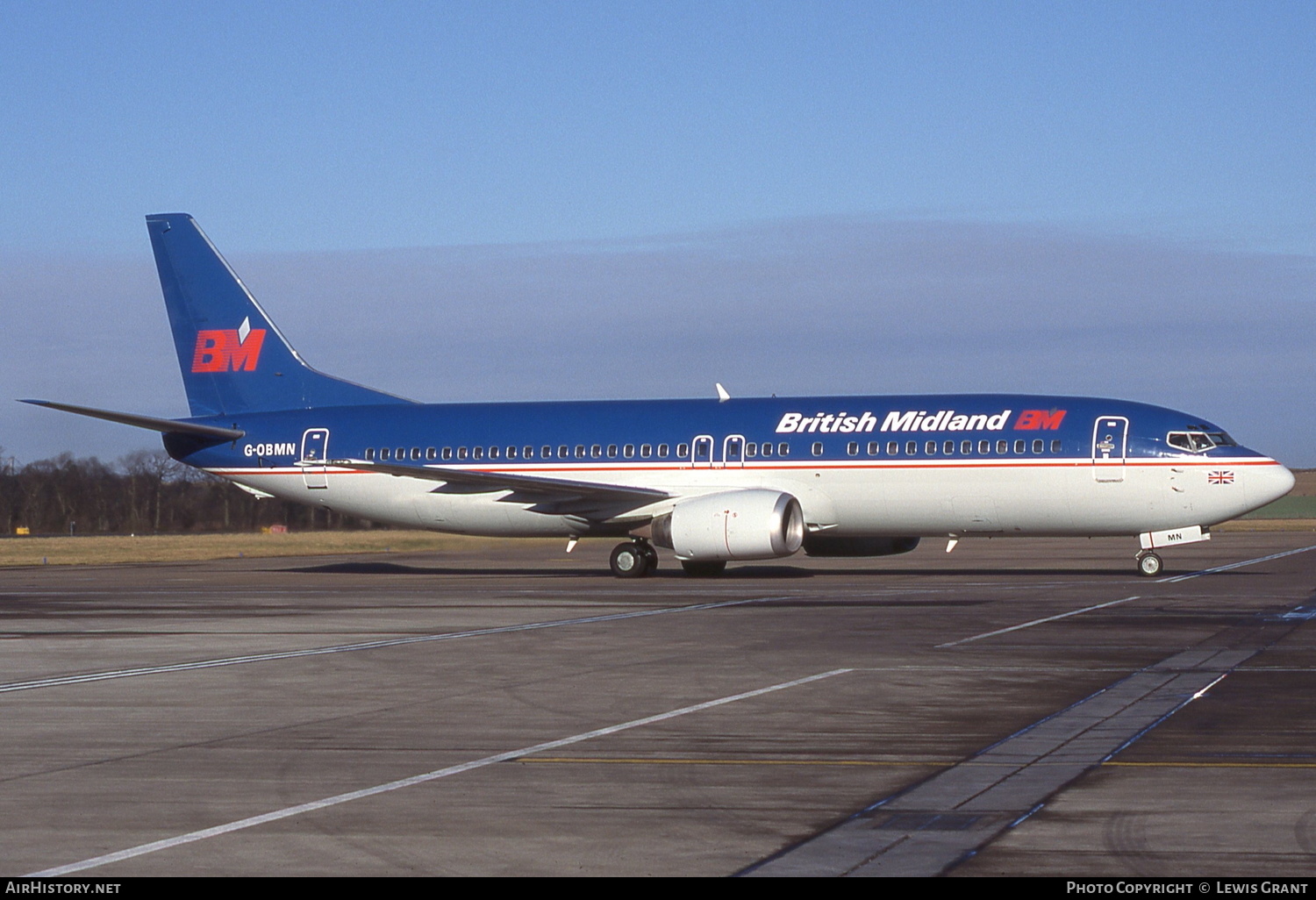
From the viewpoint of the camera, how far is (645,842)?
298 inches

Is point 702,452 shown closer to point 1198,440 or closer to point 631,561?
point 631,561

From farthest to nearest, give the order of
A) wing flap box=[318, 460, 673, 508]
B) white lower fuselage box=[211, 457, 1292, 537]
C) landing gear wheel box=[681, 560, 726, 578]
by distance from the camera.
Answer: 1. landing gear wheel box=[681, 560, 726, 578]
2. wing flap box=[318, 460, 673, 508]
3. white lower fuselage box=[211, 457, 1292, 537]

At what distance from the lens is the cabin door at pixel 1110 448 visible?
3169cm

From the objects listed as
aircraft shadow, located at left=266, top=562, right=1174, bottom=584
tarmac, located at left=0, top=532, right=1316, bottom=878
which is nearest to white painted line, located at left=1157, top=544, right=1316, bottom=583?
aircraft shadow, located at left=266, top=562, right=1174, bottom=584

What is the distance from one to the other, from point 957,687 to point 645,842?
6768 millimetres

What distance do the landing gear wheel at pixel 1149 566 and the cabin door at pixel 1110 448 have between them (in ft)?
6.57

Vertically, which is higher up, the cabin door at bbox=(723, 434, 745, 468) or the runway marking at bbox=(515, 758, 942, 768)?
the cabin door at bbox=(723, 434, 745, 468)

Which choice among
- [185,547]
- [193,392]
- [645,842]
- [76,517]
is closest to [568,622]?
[645,842]

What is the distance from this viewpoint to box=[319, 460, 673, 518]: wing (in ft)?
111

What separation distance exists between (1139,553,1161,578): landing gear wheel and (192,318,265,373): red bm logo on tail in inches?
895

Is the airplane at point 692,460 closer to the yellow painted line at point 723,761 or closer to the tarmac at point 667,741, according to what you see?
the tarmac at point 667,741

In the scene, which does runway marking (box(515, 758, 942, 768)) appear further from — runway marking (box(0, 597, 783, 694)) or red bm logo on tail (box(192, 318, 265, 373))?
red bm logo on tail (box(192, 318, 265, 373))

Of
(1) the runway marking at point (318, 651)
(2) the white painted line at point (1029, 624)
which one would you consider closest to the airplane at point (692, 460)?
(2) the white painted line at point (1029, 624)

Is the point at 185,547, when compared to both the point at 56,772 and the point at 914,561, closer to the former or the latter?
the point at 914,561
